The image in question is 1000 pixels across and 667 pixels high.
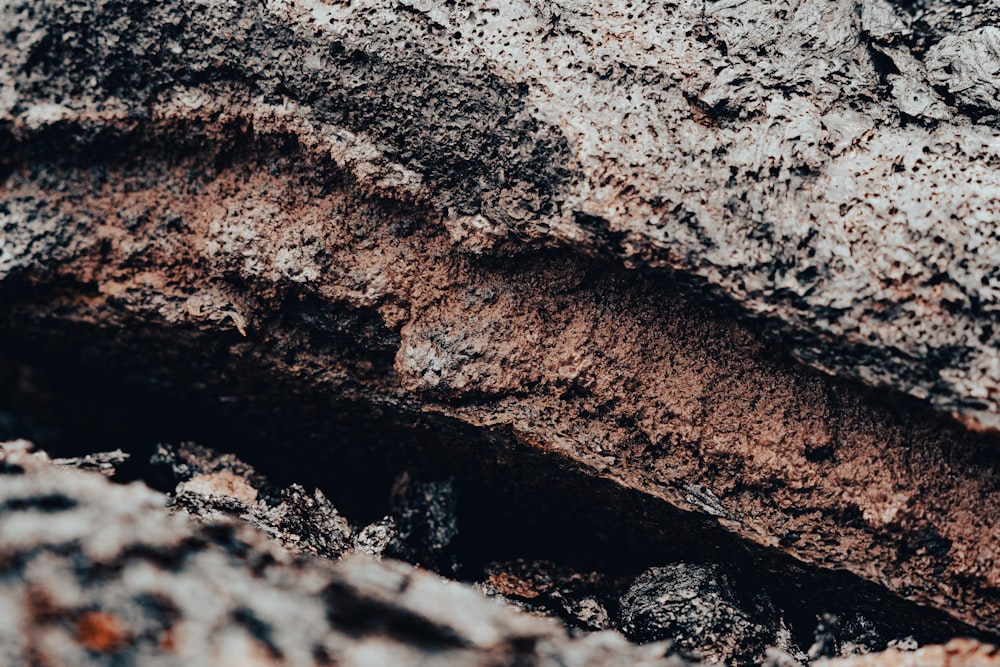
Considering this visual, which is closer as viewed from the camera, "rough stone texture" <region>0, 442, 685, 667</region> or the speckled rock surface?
"rough stone texture" <region>0, 442, 685, 667</region>

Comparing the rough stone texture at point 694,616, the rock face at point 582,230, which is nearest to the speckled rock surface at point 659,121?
the rock face at point 582,230

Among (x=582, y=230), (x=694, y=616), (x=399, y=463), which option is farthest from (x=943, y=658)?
(x=399, y=463)

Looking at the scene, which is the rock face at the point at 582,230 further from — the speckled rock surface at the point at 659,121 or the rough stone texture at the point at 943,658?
the rough stone texture at the point at 943,658

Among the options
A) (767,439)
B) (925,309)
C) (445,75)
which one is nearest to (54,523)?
(445,75)

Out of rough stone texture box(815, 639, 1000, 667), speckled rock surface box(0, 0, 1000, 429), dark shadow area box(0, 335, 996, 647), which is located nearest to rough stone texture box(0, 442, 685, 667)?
rough stone texture box(815, 639, 1000, 667)

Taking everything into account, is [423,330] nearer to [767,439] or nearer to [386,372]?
[386,372]

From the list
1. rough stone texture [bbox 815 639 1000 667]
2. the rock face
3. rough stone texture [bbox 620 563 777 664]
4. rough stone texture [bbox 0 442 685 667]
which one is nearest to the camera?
rough stone texture [bbox 0 442 685 667]

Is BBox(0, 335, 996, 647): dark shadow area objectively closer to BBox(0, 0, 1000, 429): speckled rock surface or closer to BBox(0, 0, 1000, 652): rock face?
BBox(0, 0, 1000, 652): rock face

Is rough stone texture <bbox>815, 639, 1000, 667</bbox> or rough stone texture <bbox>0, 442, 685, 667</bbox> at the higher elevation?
rough stone texture <bbox>815, 639, 1000, 667</bbox>
